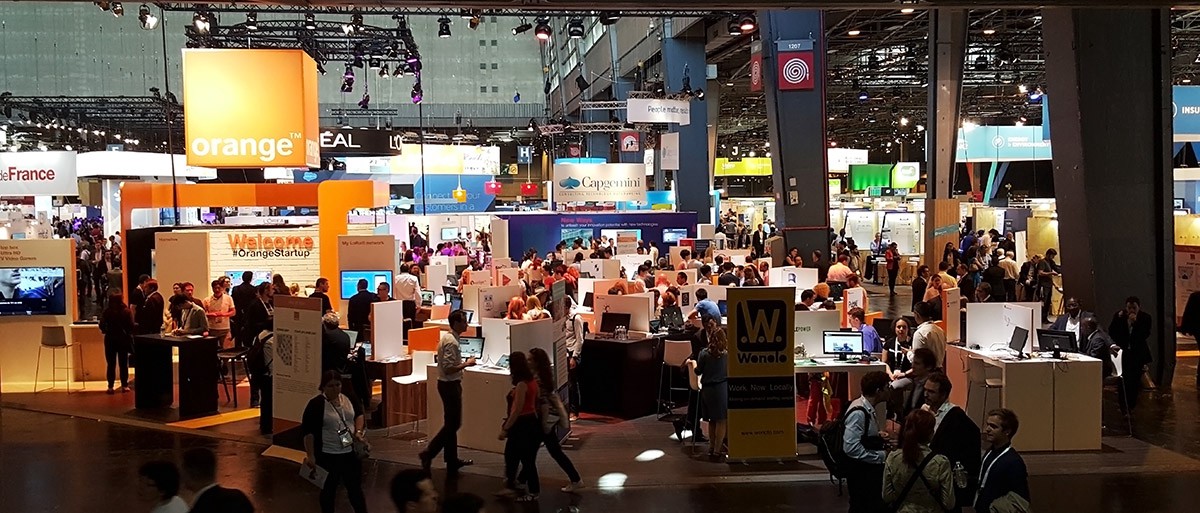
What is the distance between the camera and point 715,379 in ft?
27.3

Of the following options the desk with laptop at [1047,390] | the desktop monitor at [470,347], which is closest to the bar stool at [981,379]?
the desk with laptop at [1047,390]

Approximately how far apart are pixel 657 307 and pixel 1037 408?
4.82m

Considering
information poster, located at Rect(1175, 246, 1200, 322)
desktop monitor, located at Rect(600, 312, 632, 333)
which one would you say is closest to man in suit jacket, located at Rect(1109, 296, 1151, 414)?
information poster, located at Rect(1175, 246, 1200, 322)

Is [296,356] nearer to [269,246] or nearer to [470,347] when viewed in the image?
[470,347]

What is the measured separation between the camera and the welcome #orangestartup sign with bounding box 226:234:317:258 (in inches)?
581

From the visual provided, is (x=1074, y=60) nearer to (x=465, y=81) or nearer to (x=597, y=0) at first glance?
(x=597, y=0)

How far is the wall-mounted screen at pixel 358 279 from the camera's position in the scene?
13594mm

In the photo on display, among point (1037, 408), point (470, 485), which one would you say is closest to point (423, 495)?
point (470, 485)

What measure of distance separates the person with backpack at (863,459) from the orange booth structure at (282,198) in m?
9.84

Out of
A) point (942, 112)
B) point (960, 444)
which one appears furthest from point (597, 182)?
point (960, 444)

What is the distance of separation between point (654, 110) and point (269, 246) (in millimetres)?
9349

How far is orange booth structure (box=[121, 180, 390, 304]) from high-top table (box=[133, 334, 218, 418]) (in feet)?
11.2

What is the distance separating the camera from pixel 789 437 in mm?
8336

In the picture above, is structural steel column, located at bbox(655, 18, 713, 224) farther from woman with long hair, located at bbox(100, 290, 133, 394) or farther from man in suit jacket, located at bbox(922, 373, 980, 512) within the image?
man in suit jacket, located at bbox(922, 373, 980, 512)
